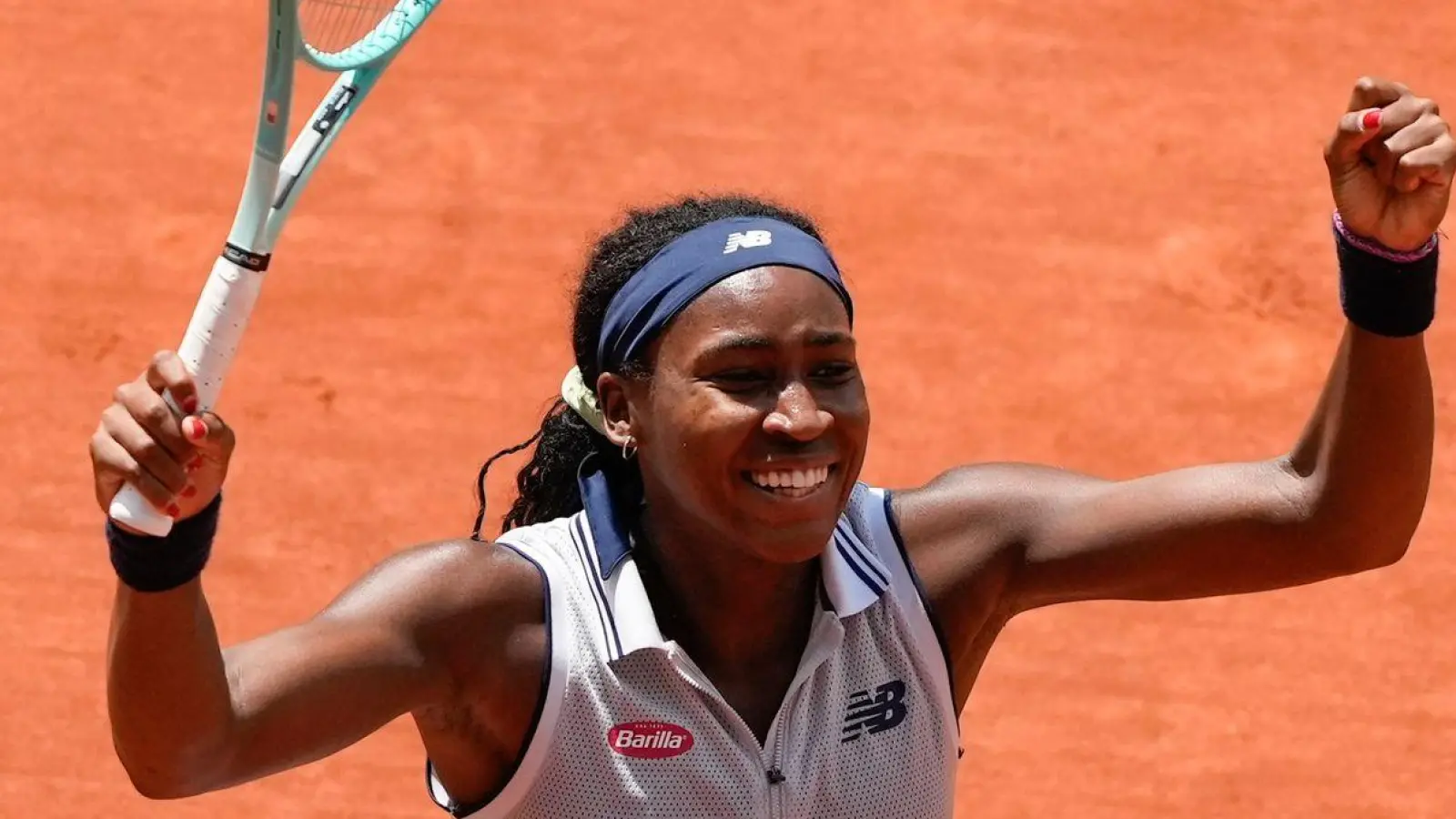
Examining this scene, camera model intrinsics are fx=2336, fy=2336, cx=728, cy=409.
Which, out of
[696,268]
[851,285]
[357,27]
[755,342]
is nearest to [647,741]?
[755,342]

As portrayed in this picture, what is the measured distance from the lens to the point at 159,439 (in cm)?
274

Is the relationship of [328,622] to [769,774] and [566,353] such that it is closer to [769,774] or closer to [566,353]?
[769,774]

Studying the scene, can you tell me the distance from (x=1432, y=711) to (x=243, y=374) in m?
4.00

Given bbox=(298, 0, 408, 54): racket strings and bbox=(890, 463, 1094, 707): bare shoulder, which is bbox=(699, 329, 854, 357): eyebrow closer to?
bbox=(890, 463, 1094, 707): bare shoulder

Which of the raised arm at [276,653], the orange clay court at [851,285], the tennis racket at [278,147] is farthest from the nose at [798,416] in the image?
the orange clay court at [851,285]

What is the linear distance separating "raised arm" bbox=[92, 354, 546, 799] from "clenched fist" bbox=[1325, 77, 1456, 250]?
1290mm

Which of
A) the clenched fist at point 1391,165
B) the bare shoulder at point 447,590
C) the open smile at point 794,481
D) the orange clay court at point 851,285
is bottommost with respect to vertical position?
the orange clay court at point 851,285

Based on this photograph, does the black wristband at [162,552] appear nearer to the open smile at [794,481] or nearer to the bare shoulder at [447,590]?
the bare shoulder at [447,590]

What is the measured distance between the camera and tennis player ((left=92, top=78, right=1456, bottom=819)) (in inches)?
128

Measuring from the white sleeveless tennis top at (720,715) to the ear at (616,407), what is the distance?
14 centimetres

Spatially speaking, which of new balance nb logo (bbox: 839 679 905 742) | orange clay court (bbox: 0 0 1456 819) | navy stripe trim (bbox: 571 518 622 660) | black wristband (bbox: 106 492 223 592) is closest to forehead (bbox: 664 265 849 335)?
navy stripe trim (bbox: 571 518 622 660)

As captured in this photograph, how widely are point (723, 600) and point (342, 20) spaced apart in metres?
1.07

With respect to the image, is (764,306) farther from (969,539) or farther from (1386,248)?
(1386,248)

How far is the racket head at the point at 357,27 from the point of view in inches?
136
